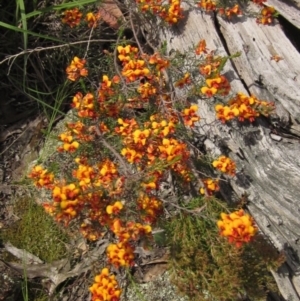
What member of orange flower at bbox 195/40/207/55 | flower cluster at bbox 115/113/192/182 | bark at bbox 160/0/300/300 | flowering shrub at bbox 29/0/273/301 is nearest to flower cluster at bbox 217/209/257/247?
flowering shrub at bbox 29/0/273/301

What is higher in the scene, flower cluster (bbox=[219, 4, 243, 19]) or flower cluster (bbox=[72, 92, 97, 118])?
flower cluster (bbox=[219, 4, 243, 19])

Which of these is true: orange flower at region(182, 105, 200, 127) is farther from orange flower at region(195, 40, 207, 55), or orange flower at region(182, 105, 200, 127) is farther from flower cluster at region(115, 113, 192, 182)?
orange flower at region(195, 40, 207, 55)

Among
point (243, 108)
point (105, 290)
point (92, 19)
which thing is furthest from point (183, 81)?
point (105, 290)

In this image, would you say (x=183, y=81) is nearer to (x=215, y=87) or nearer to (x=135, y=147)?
(x=215, y=87)

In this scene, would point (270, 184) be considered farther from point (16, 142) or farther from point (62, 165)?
point (16, 142)

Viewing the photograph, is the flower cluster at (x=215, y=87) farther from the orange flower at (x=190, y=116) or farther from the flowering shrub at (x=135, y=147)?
the orange flower at (x=190, y=116)

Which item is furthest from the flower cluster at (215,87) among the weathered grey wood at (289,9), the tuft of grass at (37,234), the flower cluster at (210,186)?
Answer: the tuft of grass at (37,234)
